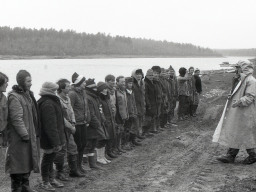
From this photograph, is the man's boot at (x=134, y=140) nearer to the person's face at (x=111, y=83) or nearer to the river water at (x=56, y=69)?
the person's face at (x=111, y=83)

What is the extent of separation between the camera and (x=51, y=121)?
5.99 meters

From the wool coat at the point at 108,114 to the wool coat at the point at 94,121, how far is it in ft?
1.15

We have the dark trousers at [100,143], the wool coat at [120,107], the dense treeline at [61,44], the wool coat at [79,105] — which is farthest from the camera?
the dense treeline at [61,44]

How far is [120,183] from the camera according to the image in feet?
21.5

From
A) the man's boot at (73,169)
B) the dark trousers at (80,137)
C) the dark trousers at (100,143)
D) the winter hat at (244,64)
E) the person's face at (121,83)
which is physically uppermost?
the winter hat at (244,64)

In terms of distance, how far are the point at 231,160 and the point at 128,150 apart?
7.93 feet

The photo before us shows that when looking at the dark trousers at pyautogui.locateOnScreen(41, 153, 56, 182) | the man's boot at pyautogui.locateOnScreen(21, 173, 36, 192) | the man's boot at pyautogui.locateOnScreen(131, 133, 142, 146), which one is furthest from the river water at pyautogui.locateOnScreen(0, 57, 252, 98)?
the man's boot at pyautogui.locateOnScreen(21, 173, 36, 192)

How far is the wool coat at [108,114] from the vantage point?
7.99 m

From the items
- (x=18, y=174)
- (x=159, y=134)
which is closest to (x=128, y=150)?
(x=159, y=134)

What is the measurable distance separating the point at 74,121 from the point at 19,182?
142cm

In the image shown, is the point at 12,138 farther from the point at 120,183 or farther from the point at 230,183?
the point at 230,183

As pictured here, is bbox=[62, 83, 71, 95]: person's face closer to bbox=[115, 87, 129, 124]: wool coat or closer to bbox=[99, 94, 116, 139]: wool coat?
bbox=[99, 94, 116, 139]: wool coat

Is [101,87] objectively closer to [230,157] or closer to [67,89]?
[67,89]

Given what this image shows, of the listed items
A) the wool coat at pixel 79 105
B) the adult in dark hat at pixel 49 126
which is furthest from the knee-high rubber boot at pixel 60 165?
Answer: the wool coat at pixel 79 105
